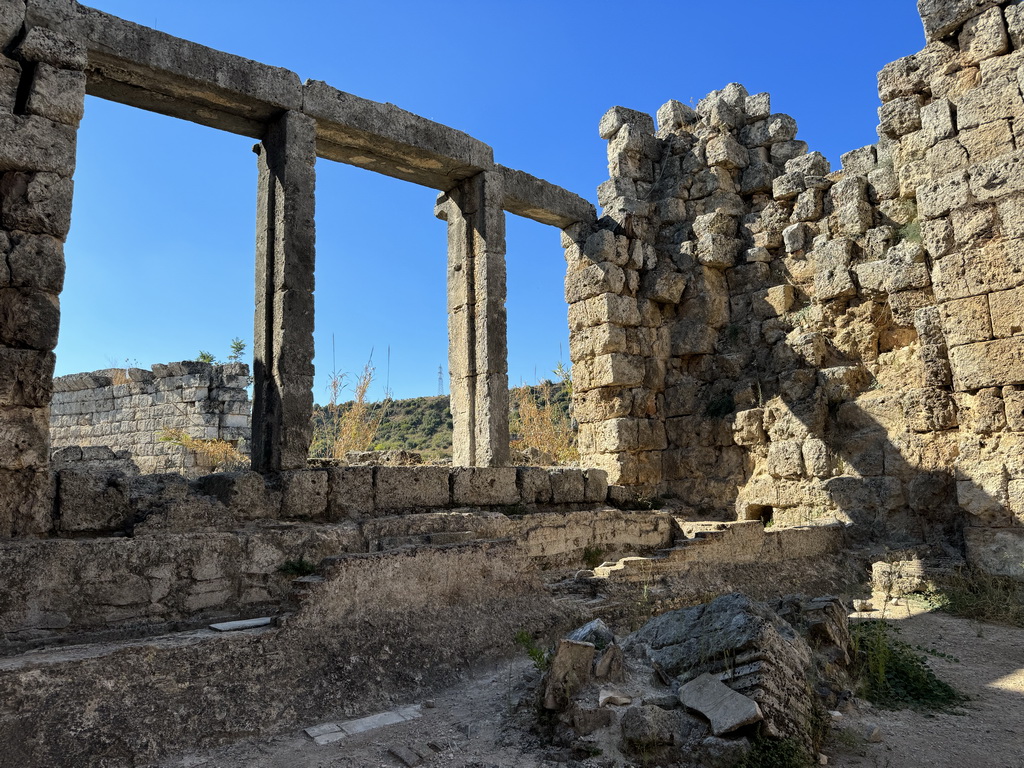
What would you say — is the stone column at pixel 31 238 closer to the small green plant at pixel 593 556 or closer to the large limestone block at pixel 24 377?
the large limestone block at pixel 24 377

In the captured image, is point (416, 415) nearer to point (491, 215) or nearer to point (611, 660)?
point (491, 215)

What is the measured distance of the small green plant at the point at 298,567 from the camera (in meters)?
4.73

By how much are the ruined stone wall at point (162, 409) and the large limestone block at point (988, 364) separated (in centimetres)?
1137

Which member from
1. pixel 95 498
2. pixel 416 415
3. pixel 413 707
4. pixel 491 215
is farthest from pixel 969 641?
pixel 416 415

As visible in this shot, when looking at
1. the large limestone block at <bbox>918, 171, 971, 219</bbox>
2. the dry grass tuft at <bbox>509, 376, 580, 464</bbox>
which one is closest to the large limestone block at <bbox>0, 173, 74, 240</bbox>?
the large limestone block at <bbox>918, 171, 971, 219</bbox>

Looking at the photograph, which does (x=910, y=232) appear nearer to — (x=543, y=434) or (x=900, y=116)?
(x=900, y=116)

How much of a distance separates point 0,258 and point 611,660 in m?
4.39

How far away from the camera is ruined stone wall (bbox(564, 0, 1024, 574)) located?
7.29 meters

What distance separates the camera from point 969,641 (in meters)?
5.58

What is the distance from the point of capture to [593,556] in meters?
6.92

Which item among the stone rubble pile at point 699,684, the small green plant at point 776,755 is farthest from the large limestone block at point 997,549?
the small green plant at point 776,755

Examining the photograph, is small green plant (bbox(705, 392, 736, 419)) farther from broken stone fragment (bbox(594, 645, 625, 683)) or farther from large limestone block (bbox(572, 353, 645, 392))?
broken stone fragment (bbox(594, 645, 625, 683))

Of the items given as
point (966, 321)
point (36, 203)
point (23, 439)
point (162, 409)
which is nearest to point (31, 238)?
point (36, 203)

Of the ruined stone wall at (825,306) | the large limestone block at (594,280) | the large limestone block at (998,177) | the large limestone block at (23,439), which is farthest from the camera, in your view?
the large limestone block at (594,280)
